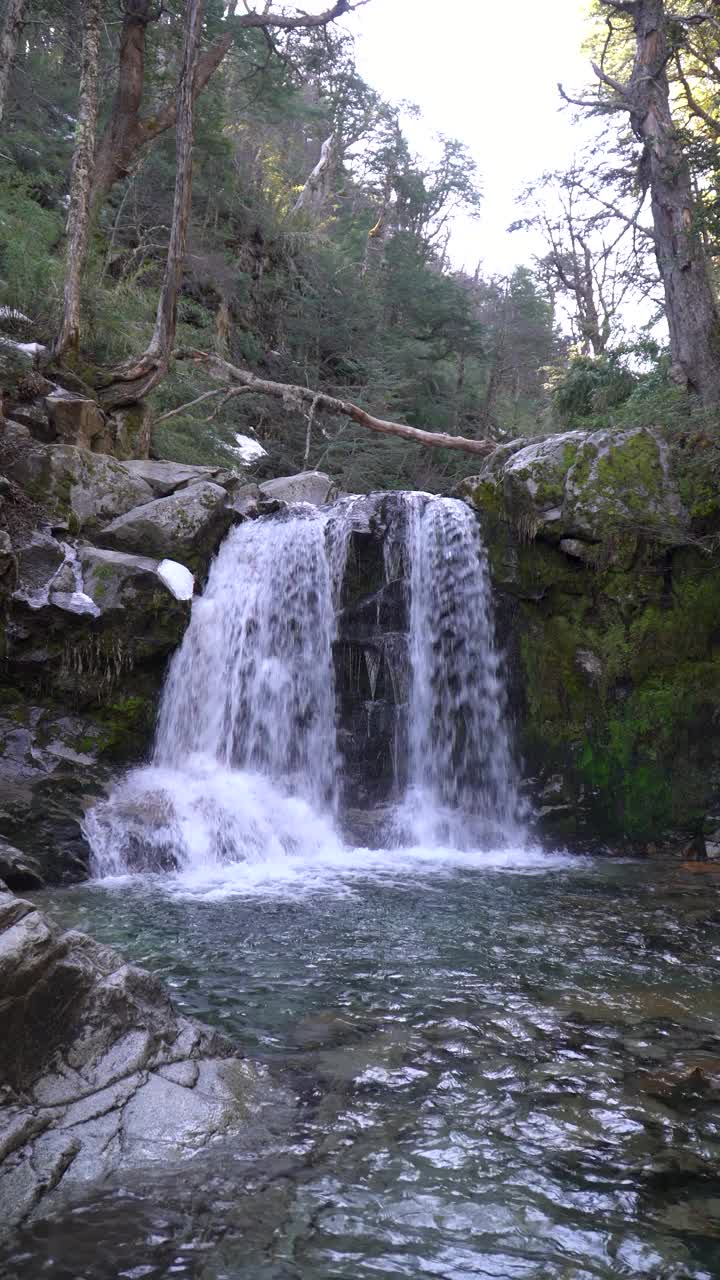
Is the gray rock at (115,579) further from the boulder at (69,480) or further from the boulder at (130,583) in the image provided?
the boulder at (69,480)

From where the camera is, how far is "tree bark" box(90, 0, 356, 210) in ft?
45.1

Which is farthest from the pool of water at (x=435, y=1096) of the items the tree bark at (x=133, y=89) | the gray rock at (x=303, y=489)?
the tree bark at (x=133, y=89)

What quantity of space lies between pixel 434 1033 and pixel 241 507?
776cm

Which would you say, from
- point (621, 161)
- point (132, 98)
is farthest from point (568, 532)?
point (132, 98)

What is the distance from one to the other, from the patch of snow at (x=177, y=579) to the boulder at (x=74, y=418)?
217 cm

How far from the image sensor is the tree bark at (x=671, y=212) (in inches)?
444

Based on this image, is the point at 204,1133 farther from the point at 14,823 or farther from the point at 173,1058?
the point at 14,823

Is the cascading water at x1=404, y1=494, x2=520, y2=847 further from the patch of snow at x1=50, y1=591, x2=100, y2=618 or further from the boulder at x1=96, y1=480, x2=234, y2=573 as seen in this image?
the patch of snow at x1=50, y1=591, x2=100, y2=618

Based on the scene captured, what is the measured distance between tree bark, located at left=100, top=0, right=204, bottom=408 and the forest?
0.03 metres

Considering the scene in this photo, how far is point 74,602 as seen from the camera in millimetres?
8273

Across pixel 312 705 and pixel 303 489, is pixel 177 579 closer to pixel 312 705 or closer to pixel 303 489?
pixel 312 705

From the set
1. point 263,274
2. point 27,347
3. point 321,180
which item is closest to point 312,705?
point 27,347

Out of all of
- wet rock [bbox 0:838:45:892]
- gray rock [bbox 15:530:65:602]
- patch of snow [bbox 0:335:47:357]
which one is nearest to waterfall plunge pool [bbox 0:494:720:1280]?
wet rock [bbox 0:838:45:892]

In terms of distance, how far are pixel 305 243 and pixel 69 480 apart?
1443 cm
